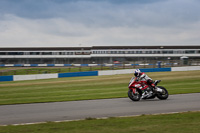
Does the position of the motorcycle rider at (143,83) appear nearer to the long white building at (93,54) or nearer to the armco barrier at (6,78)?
the armco barrier at (6,78)

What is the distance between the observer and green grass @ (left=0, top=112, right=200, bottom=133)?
5.97 m

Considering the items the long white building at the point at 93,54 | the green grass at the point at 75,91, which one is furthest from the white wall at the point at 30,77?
the long white building at the point at 93,54

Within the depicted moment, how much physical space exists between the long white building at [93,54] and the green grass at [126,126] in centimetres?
6535

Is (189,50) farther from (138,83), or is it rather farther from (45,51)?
(138,83)

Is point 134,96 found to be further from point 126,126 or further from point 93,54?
point 93,54

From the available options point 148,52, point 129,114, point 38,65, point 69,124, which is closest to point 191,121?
point 129,114

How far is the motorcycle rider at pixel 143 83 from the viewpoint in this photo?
1133 cm

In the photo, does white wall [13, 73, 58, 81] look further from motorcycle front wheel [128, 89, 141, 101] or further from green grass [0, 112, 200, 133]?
green grass [0, 112, 200, 133]

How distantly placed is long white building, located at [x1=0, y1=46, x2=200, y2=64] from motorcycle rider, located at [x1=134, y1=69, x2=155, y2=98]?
6099 cm

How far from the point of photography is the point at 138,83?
37.2 ft

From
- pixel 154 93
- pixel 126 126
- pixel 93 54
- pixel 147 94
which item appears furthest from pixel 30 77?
pixel 93 54

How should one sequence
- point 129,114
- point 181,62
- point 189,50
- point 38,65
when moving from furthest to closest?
point 38,65 → point 189,50 → point 181,62 → point 129,114

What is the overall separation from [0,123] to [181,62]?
37.7m

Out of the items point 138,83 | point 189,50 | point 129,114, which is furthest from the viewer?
point 189,50
